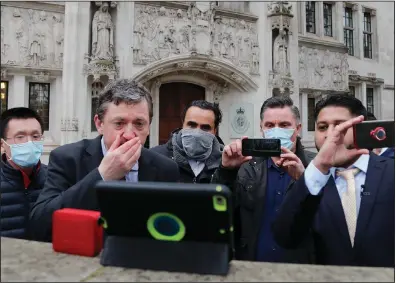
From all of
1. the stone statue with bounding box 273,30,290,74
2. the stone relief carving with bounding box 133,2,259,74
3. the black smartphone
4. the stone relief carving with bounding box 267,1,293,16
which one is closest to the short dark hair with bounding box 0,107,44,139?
the black smartphone

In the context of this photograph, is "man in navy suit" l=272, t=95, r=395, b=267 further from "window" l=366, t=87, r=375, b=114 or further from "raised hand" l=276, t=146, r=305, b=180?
"window" l=366, t=87, r=375, b=114

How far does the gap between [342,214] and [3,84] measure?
33.1 feet

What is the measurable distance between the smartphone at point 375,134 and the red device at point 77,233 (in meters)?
0.91

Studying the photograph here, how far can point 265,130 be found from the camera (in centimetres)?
270

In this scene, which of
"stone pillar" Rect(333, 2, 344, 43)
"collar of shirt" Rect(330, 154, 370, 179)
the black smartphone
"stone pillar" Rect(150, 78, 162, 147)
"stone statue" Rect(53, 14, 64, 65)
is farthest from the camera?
"stone pillar" Rect(333, 2, 344, 43)

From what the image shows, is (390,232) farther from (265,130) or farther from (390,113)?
(390,113)

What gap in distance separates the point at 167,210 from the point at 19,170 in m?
2.29

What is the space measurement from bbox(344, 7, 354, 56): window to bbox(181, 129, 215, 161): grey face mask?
49.8 feet

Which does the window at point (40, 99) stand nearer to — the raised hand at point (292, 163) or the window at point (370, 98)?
the raised hand at point (292, 163)

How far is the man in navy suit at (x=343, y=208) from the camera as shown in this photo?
59.2 inches

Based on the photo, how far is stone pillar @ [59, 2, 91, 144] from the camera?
9.57 meters

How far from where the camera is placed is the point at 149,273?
3.03 feet

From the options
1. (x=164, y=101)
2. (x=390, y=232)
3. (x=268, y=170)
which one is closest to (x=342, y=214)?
(x=390, y=232)

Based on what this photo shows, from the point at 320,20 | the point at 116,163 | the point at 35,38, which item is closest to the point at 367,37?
the point at 320,20
